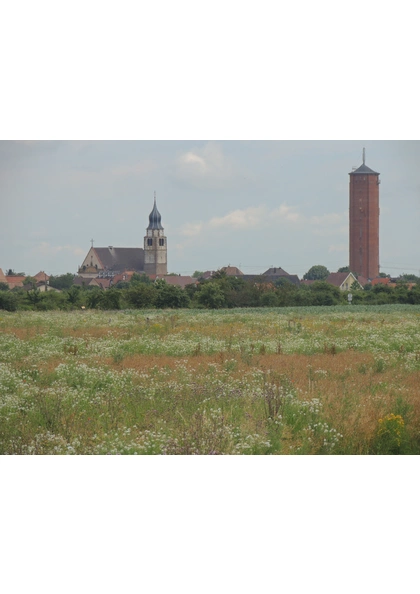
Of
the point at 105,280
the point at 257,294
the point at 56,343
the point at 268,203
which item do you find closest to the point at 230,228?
the point at 268,203

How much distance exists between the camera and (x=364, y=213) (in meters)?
8.81

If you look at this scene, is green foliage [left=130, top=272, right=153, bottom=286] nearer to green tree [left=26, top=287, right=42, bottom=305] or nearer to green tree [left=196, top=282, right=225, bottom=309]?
green tree [left=26, top=287, right=42, bottom=305]

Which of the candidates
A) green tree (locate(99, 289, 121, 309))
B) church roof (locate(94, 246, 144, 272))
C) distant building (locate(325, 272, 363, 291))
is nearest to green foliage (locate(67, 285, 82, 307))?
church roof (locate(94, 246, 144, 272))

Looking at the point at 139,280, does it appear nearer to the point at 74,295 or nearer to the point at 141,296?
the point at 74,295

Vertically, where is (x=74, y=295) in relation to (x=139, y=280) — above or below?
below

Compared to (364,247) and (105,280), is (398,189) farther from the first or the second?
(105,280)

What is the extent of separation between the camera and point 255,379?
7625mm

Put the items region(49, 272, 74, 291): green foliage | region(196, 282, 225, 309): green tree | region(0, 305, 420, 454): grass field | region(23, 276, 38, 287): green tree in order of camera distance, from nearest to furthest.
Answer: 1. region(0, 305, 420, 454): grass field
2. region(23, 276, 38, 287): green tree
3. region(49, 272, 74, 291): green foliage
4. region(196, 282, 225, 309): green tree

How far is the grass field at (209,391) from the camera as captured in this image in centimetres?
649

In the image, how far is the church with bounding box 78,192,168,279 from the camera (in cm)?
882

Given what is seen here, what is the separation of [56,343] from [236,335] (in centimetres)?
265

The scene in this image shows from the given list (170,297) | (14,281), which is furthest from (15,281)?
(170,297)

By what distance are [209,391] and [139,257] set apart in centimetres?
310

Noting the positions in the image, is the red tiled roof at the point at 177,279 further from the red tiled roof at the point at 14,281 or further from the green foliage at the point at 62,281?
Answer: the red tiled roof at the point at 14,281
